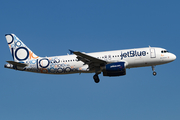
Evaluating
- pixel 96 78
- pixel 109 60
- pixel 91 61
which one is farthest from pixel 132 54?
pixel 96 78

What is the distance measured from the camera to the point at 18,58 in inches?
1932

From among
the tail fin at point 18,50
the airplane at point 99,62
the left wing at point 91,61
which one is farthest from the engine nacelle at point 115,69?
the tail fin at point 18,50

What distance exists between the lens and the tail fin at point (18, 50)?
4891 centimetres

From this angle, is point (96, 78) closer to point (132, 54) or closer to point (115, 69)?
point (115, 69)

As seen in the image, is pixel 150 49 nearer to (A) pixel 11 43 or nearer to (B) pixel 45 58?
(B) pixel 45 58

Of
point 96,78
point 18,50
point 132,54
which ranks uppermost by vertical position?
point 18,50

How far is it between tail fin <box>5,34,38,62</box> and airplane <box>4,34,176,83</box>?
1.34ft

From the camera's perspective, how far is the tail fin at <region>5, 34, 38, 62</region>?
48.9m

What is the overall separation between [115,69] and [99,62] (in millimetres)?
2765

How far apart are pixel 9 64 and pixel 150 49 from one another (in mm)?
23266

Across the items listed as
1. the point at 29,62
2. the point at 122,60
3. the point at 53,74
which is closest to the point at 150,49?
the point at 122,60

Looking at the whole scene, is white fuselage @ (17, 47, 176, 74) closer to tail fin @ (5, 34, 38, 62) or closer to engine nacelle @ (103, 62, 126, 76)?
engine nacelle @ (103, 62, 126, 76)

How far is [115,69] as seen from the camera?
143 ft

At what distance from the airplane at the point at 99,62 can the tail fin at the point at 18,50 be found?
0.41m
